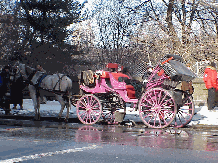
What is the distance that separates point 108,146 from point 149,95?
4.41 metres

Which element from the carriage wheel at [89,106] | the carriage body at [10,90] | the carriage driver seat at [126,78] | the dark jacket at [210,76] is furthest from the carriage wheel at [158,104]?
the carriage body at [10,90]

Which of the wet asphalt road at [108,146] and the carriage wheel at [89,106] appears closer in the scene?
the wet asphalt road at [108,146]

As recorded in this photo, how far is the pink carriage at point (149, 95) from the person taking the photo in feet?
41.0

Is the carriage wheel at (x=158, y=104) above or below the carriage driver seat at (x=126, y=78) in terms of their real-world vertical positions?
below

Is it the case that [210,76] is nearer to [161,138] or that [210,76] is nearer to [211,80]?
[211,80]

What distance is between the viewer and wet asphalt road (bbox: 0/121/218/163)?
23.3ft

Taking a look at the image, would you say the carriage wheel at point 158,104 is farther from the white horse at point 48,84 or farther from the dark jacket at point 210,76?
the dark jacket at point 210,76

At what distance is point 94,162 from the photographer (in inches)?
264

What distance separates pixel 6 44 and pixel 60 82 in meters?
18.5

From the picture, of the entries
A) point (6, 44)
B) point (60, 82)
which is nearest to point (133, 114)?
point (60, 82)

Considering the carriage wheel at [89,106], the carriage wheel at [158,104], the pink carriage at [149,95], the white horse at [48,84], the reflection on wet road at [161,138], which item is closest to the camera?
the reflection on wet road at [161,138]

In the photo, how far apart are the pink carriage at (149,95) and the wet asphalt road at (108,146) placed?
4.16ft

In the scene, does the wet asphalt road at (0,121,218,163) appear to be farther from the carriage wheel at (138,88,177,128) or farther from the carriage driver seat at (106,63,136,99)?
the carriage driver seat at (106,63,136,99)

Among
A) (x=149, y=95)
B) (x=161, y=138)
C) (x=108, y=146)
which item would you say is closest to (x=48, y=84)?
(x=149, y=95)
